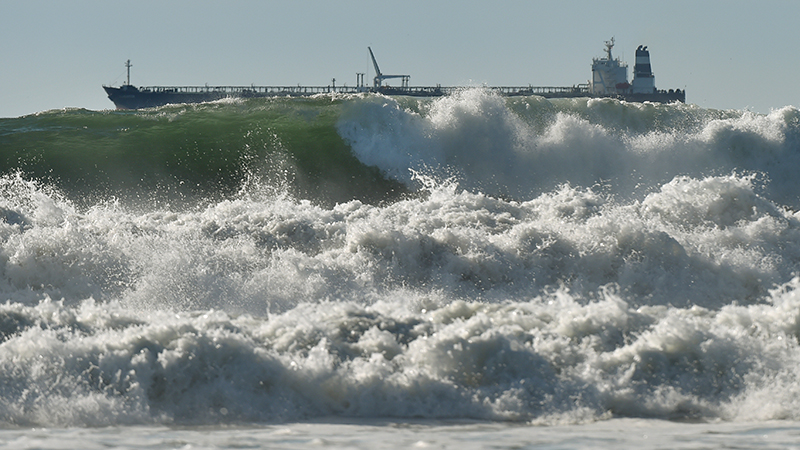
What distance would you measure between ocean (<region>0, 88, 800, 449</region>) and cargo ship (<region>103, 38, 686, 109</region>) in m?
45.4

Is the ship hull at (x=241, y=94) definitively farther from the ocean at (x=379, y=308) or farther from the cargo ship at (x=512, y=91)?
the ocean at (x=379, y=308)

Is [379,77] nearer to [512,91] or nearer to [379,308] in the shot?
[512,91]

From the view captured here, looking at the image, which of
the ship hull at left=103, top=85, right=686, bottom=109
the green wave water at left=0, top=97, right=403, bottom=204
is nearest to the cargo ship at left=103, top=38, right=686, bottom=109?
the ship hull at left=103, top=85, right=686, bottom=109

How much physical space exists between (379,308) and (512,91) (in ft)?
199

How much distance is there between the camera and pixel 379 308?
6.30m

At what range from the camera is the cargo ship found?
64.1 metres

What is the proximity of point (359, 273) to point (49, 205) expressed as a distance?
4.72 meters

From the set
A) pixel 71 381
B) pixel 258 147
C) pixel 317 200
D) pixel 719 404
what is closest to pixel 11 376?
pixel 71 381

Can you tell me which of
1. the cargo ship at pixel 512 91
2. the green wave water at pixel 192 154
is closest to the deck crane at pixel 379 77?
the cargo ship at pixel 512 91

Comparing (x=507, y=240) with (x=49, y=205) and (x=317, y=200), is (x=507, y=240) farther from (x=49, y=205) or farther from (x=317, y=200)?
(x=317, y=200)

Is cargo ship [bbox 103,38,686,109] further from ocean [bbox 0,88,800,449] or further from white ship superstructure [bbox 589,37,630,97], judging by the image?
ocean [bbox 0,88,800,449]

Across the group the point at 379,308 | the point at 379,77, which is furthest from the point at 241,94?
the point at 379,308

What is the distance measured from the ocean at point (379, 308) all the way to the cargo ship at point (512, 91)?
4544cm

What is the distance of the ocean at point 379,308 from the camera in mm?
4711
